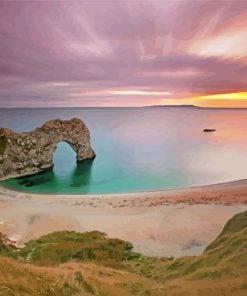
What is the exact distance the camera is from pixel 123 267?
1.79m

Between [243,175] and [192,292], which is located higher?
[243,175]

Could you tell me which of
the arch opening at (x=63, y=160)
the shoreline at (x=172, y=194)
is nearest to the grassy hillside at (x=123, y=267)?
the shoreline at (x=172, y=194)

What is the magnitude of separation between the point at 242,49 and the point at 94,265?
1429 mm

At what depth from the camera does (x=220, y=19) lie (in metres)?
1.77

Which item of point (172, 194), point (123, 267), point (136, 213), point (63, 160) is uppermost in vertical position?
point (63, 160)

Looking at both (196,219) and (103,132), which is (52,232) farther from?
(196,219)

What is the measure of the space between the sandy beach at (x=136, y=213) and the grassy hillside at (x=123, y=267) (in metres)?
0.06

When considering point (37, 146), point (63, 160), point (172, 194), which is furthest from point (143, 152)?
point (37, 146)

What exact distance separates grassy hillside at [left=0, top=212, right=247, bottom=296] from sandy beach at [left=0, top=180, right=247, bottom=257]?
63 millimetres

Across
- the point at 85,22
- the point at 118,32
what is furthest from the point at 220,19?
the point at 85,22

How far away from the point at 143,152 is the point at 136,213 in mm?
353

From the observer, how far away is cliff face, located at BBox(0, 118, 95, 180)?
1946 millimetres

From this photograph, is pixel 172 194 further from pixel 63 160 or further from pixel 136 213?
pixel 63 160

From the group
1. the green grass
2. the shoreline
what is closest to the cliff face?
the shoreline
